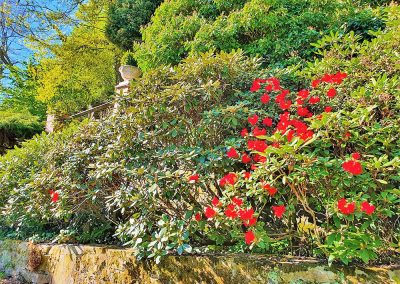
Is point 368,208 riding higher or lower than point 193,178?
lower

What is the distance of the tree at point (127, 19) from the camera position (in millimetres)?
→ 8844

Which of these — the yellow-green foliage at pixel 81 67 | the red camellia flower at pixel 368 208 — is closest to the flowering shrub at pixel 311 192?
the red camellia flower at pixel 368 208

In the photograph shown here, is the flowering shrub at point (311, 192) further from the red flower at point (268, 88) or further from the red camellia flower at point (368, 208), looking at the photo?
the red flower at point (268, 88)

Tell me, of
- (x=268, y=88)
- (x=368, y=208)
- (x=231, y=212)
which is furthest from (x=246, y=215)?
(x=268, y=88)

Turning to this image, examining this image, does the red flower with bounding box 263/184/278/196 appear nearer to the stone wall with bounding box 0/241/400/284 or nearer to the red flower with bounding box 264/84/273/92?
the stone wall with bounding box 0/241/400/284

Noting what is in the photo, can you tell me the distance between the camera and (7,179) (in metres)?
4.48

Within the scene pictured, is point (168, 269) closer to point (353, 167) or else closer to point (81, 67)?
point (353, 167)

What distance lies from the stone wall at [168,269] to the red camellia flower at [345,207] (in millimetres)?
432

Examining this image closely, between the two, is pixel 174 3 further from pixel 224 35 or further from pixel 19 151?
pixel 19 151

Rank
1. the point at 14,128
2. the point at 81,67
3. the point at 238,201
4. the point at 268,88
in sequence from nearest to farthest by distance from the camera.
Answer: the point at 238,201
the point at 268,88
the point at 14,128
the point at 81,67

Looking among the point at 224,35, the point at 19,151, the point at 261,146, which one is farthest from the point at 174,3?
the point at 261,146

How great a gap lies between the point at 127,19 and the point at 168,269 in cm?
822

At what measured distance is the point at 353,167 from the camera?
180 cm

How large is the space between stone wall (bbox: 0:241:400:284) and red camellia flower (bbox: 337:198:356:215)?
0.43 m
